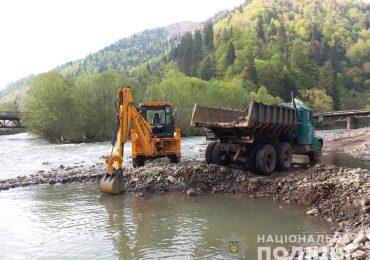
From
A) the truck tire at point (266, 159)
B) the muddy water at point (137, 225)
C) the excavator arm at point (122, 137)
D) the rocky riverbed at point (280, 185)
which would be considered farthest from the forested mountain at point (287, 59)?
the muddy water at point (137, 225)

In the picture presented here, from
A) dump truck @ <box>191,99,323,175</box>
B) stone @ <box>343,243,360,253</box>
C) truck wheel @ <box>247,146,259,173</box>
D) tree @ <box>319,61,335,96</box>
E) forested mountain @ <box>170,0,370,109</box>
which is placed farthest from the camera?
tree @ <box>319,61,335,96</box>

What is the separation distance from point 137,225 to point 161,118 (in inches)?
320

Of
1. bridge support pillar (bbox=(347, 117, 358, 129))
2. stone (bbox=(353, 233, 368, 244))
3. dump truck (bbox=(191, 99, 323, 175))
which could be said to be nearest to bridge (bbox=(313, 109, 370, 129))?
bridge support pillar (bbox=(347, 117, 358, 129))

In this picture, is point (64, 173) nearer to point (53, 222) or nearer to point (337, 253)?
point (53, 222)

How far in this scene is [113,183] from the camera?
520 inches

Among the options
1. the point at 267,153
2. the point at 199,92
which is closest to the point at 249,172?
the point at 267,153

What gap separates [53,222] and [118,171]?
9.93ft

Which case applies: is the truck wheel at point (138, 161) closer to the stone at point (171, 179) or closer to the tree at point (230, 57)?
the stone at point (171, 179)

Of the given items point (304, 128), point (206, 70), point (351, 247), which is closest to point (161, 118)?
point (304, 128)

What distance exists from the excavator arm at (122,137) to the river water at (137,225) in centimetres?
52

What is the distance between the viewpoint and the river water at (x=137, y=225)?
851 centimetres

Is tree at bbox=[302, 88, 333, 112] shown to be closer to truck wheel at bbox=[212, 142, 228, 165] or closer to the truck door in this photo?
the truck door

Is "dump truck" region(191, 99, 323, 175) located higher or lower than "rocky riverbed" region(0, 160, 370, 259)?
higher

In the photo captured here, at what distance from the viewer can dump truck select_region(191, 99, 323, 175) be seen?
561 inches
